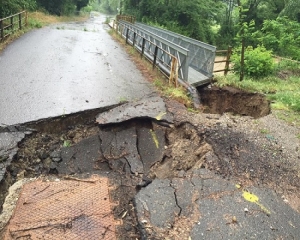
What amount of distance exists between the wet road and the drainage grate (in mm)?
2135

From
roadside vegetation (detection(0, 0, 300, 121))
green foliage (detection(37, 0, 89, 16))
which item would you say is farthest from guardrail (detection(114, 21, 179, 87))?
green foliage (detection(37, 0, 89, 16))

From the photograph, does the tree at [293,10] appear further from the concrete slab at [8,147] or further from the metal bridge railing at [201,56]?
the concrete slab at [8,147]

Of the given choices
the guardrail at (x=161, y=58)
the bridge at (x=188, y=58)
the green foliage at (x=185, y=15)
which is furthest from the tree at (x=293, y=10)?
the bridge at (x=188, y=58)

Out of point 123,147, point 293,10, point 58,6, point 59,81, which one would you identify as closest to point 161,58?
point 59,81

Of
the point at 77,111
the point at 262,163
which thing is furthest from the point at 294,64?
the point at 77,111

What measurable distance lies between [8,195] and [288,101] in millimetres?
6863

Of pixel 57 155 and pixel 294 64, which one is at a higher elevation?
pixel 294 64

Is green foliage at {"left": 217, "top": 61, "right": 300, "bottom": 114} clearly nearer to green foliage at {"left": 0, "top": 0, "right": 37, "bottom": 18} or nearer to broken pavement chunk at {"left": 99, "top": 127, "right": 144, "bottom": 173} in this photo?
broken pavement chunk at {"left": 99, "top": 127, "right": 144, "bottom": 173}

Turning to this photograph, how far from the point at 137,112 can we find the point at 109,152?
4.74ft

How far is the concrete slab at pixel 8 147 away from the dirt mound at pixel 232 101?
5261 millimetres

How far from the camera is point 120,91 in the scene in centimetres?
828

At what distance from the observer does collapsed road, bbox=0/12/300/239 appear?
3648 millimetres

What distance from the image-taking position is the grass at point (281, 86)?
7.42 meters

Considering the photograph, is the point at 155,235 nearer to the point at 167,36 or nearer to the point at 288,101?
the point at 288,101
